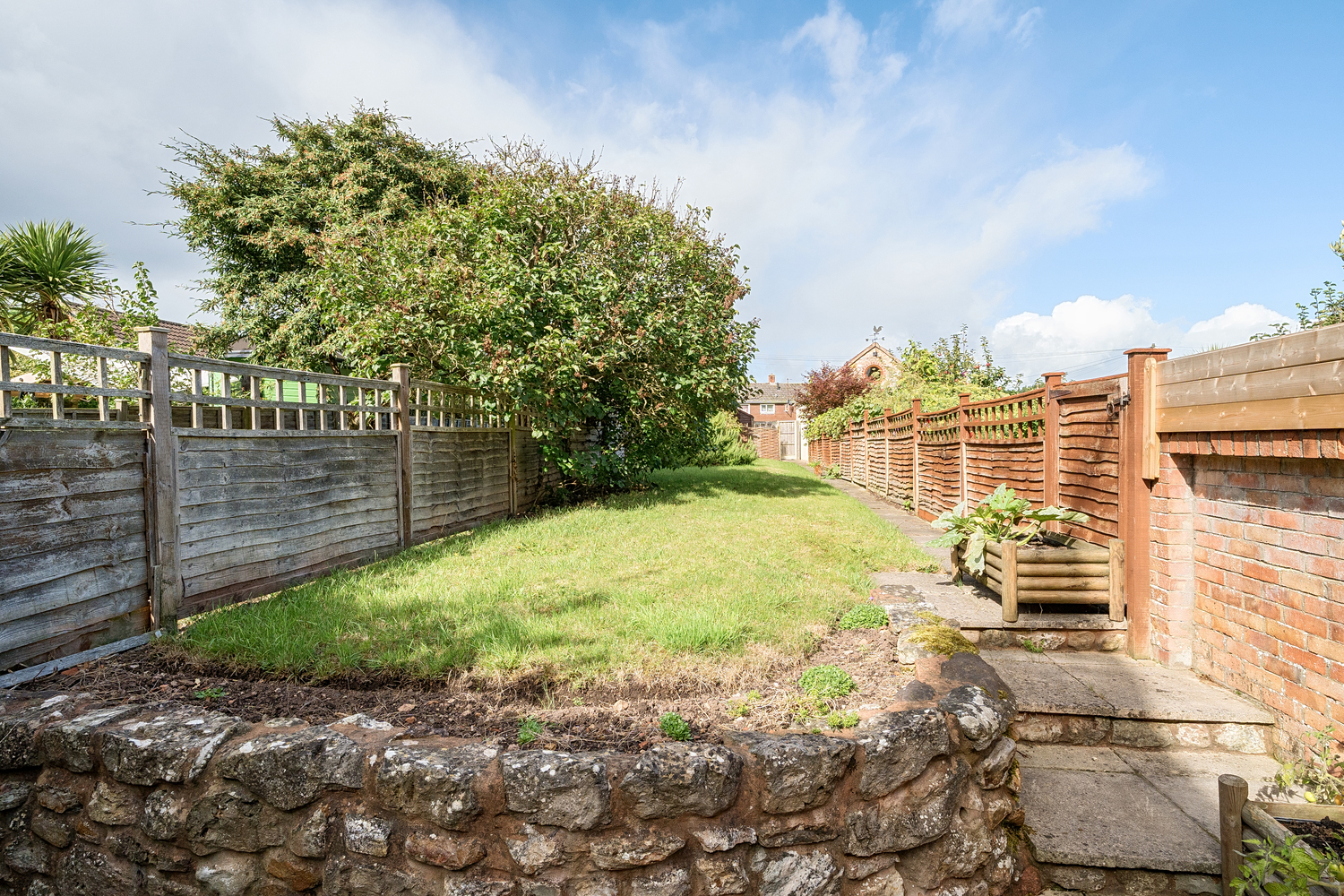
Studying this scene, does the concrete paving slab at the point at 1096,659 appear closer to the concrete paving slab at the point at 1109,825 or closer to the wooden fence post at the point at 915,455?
the concrete paving slab at the point at 1109,825

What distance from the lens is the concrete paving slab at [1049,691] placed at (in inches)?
129

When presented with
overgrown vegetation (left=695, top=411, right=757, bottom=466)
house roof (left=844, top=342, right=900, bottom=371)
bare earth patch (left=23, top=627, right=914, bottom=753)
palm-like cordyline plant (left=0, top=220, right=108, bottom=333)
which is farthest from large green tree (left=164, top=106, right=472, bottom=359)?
house roof (left=844, top=342, right=900, bottom=371)

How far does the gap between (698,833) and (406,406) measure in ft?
17.0

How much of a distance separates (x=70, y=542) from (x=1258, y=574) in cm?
603

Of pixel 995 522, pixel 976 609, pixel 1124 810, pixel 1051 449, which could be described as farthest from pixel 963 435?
pixel 1124 810

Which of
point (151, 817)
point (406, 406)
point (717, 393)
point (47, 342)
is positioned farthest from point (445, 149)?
point (151, 817)

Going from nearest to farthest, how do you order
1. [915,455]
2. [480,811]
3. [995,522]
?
[480,811], [995,522], [915,455]

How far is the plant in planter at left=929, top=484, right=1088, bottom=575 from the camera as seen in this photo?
4.58 meters

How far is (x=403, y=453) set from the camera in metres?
6.16

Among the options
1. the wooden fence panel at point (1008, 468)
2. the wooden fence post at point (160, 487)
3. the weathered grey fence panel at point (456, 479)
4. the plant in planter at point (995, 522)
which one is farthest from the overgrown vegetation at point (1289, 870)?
the weathered grey fence panel at point (456, 479)

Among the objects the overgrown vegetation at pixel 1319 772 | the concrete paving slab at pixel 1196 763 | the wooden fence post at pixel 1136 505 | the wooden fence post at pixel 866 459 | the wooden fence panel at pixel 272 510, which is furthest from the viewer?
the wooden fence post at pixel 866 459

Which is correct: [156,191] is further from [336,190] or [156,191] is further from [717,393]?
[717,393]

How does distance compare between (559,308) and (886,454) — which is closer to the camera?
(559,308)

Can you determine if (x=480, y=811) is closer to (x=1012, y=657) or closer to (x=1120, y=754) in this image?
(x=1120, y=754)
